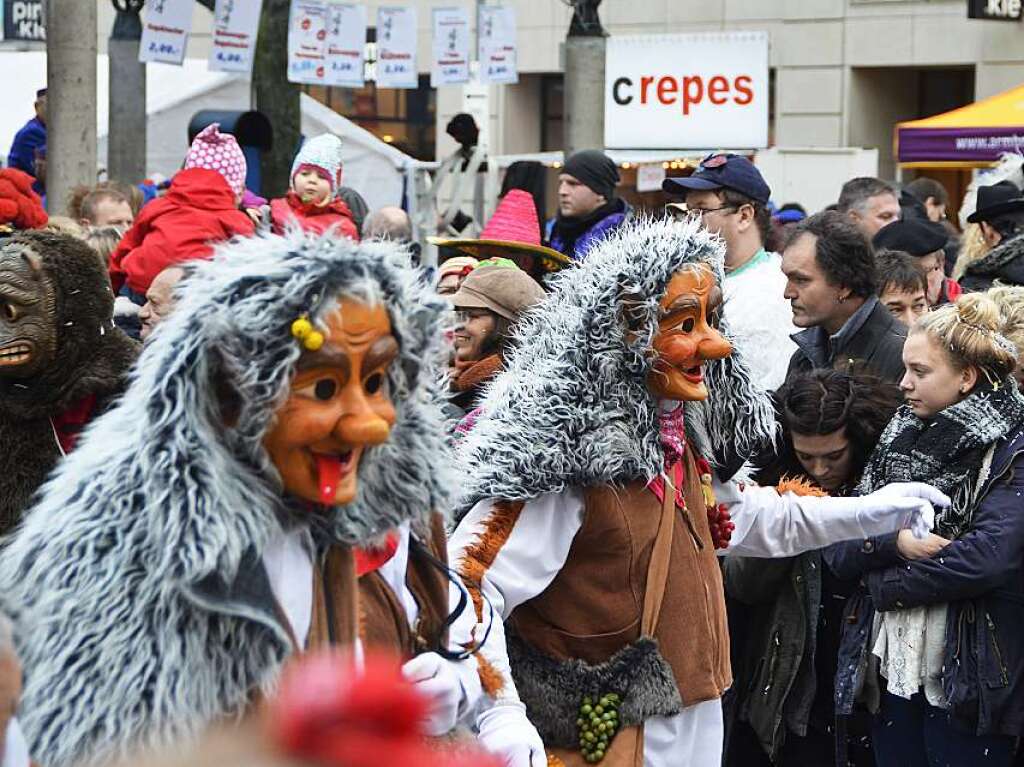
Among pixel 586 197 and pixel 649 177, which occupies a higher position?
pixel 649 177

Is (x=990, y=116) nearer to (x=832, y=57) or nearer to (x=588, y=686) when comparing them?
(x=832, y=57)

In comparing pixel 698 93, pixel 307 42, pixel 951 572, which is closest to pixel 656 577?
pixel 951 572

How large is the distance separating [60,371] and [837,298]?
2.75 m

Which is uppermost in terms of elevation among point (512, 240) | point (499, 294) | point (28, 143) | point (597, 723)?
point (28, 143)

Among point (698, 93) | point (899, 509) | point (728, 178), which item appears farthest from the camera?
point (698, 93)

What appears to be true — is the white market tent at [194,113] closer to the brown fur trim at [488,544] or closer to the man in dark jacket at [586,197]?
the man in dark jacket at [586,197]

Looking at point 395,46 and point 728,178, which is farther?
point 395,46

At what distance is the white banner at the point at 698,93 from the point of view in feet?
39.6

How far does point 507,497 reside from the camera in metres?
3.72

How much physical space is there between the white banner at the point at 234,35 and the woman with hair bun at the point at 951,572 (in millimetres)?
8394

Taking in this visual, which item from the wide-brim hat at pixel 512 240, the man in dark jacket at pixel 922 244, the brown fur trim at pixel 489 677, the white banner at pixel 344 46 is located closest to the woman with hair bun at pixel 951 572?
the wide-brim hat at pixel 512 240

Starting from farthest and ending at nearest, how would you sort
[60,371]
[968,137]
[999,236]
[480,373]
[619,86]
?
1. [968,137]
2. [619,86]
3. [999,236]
4. [480,373]
5. [60,371]

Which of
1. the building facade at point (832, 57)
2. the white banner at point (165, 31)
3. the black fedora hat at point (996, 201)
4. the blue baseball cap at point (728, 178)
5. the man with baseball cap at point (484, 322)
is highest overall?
the building facade at point (832, 57)

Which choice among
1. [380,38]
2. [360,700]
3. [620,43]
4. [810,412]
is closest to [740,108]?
[620,43]
